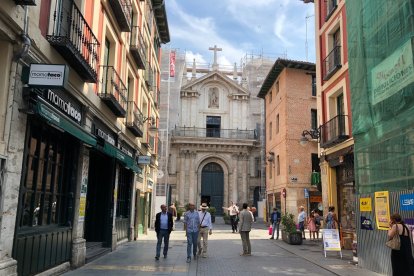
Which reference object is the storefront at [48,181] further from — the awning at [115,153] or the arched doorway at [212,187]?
the arched doorway at [212,187]

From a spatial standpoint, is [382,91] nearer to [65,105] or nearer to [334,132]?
[334,132]

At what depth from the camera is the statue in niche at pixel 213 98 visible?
44.9 metres

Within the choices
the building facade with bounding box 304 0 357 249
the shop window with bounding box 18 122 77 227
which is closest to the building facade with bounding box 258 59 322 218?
the building facade with bounding box 304 0 357 249

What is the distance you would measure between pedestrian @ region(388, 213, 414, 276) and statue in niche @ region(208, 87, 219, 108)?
3715cm

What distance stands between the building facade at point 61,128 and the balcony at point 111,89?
0.04m

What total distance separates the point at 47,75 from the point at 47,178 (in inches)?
113

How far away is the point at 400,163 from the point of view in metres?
9.41

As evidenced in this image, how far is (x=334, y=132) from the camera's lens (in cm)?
1600

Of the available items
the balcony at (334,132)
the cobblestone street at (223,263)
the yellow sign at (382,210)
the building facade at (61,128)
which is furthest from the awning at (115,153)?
the balcony at (334,132)

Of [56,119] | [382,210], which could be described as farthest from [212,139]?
[56,119]

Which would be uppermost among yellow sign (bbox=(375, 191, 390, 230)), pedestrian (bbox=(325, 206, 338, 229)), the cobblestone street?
yellow sign (bbox=(375, 191, 390, 230))

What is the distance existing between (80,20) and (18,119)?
142 inches

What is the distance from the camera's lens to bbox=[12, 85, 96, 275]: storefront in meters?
7.24

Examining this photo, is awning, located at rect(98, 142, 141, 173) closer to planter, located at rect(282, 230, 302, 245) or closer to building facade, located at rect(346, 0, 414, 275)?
building facade, located at rect(346, 0, 414, 275)
